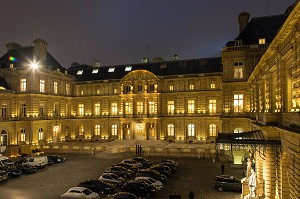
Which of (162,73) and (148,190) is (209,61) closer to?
(162,73)

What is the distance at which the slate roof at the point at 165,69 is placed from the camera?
64.4 metres

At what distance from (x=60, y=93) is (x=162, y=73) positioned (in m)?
25.1

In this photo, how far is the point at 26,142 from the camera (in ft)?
190

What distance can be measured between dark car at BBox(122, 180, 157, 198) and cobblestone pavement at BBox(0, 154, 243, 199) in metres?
0.93

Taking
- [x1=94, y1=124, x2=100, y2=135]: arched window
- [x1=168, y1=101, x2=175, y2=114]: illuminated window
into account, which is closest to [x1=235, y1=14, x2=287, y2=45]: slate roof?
[x1=168, y1=101, x2=175, y2=114]: illuminated window

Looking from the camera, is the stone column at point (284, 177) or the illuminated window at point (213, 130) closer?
the stone column at point (284, 177)

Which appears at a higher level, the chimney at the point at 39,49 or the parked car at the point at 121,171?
the chimney at the point at 39,49

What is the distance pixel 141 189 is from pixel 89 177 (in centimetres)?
1020

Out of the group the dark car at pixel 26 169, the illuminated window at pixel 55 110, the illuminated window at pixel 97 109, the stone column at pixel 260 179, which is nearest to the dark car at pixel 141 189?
the stone column at pixel 260 179

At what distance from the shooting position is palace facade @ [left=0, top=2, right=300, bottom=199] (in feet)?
156

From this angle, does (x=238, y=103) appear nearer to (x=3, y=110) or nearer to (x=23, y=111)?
(x=23, y=111)

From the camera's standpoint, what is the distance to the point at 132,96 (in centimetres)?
6650

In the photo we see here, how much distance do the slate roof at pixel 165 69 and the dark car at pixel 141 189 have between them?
4007 centimetres

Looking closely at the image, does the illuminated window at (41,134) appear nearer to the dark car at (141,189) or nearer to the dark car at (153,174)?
the dark car at (153,174)
